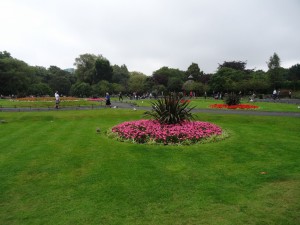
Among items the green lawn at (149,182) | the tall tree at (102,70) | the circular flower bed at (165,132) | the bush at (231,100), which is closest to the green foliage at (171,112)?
the circular flower bed at (165,132)

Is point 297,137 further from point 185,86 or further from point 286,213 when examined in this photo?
point 185,86

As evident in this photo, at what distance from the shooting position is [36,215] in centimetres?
748

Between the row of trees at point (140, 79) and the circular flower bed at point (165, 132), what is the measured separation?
179 feet

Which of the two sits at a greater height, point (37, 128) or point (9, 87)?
point (9, 87)

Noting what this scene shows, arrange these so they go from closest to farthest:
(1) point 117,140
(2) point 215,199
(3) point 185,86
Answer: (2) point 215,199, (1) point 117,140, (3) point 185,86

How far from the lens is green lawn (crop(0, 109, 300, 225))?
730 cm

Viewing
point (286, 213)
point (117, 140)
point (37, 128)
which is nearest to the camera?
point (286, 213)

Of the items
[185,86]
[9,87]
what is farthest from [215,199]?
[9,87]

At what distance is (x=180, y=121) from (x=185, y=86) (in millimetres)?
68618

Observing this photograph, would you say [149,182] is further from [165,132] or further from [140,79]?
[140,79]

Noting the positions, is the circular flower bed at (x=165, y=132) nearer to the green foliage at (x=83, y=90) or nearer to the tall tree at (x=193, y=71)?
the green foliage at (x=83, y=90)

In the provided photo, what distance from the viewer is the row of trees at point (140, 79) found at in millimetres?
76438

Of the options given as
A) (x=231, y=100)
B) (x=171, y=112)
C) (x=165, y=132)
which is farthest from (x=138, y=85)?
(x=165, y=132)

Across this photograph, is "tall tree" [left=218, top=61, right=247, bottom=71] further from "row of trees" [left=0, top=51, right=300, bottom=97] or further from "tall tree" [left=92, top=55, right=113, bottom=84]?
"tall tree" [left=92, top=55, right=113, bottom=84]
